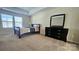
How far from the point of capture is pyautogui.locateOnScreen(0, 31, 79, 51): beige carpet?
1.55 m

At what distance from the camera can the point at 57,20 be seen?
1610mm

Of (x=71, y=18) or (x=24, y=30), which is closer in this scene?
(x=71, y=18)

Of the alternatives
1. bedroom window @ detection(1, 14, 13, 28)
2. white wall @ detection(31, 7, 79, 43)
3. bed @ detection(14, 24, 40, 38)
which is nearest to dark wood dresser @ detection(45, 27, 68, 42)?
white wall @ detection(31, 7, 79, 43)

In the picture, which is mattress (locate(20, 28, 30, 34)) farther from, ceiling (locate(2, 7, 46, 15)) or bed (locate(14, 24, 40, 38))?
ceiling (locate(2, 7, 46, 15))

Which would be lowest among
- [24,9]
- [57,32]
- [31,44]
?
[31,44]

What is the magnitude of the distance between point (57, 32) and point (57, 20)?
28 centimetres

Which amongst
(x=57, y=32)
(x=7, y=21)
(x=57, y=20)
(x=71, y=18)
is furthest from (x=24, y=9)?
(x=71, y=18)

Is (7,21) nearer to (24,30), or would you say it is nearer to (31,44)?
(24,30)

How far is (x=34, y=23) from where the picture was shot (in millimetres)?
1715

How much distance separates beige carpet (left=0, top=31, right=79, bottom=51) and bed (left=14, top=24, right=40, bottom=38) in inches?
3.7

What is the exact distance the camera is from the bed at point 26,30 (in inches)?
63.4
